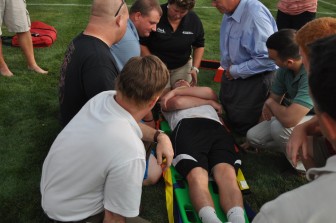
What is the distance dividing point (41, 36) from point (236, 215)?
16.5 ft

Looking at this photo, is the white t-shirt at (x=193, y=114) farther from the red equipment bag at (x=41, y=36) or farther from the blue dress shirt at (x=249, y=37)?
the red equipment bag at (x=41, y=36)

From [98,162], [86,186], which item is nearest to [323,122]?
[98,162]

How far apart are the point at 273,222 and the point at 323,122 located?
387 mm

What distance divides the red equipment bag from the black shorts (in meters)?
3.76

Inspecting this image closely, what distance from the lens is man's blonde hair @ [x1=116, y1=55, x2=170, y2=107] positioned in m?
1.94

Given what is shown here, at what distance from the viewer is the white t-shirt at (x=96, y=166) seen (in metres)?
1.81

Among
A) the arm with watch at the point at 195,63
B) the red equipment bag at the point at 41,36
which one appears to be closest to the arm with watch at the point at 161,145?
the arm with watch at the point at 195,63

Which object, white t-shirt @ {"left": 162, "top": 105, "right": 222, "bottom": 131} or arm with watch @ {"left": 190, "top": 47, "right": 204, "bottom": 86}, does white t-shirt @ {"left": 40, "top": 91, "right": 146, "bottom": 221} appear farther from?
arm with watch @ {"left": 190, "top": 47, "right": 204, "bottom": 86}

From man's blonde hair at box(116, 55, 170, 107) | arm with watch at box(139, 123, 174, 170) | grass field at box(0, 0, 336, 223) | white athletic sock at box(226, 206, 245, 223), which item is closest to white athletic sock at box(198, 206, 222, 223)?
white athletic sock at box(226, 206, 245, 223)

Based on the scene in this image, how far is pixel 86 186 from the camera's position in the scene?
1.93 metres

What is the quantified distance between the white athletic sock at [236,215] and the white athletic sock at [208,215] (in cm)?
13

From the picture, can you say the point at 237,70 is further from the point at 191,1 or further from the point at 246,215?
the point at 246,215

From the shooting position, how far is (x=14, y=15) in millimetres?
4855

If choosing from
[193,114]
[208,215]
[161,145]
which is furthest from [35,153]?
[208,215]
